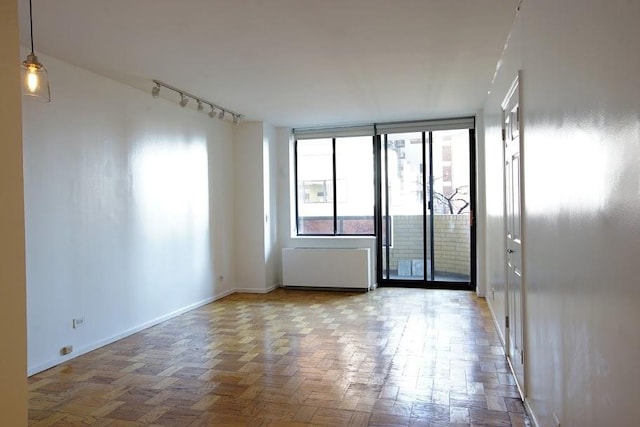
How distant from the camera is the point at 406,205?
23.5 ft

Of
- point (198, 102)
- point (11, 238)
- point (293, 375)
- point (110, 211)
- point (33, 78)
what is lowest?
point (293, 375)

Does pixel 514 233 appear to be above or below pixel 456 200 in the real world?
below

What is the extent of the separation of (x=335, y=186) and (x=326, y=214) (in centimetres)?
49

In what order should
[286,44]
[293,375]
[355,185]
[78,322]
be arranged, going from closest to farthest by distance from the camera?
[293,375], [286,44], [78,322], [355,185]

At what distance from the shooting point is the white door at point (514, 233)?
302 centimetres

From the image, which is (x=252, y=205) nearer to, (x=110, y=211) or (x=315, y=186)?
(x=315, y=186)

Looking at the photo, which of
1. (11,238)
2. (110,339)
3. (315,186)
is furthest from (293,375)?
(315,186)

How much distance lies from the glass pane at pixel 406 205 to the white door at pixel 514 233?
3343 millimetres

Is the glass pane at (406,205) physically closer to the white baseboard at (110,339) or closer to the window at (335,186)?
the window at (335,186)

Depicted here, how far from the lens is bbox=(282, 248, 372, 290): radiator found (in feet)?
22.8

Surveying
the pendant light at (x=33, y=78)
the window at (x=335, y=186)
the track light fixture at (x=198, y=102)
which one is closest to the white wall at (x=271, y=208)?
the window at (x=335, y=186)

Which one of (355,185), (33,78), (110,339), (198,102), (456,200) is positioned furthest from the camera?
(355,185)

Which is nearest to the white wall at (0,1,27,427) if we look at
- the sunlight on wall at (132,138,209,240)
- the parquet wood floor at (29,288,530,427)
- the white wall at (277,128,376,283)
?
the parquet wood floor at (29,288,530,427)

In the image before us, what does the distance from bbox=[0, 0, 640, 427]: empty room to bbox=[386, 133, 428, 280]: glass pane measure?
4 centimetres
